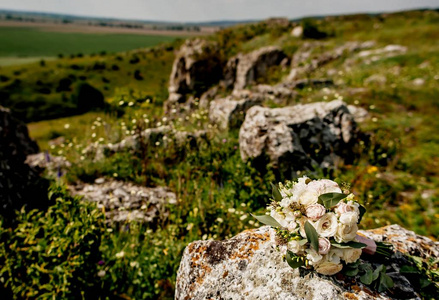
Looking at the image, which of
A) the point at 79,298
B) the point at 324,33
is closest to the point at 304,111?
the point at 79,298

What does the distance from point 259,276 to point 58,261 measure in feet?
8.31

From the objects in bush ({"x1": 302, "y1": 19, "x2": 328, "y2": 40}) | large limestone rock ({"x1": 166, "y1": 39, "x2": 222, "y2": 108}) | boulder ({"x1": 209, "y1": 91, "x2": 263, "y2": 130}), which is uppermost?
bush ({"x1": 302, "y1": 19, "x2": 328, "y2": 40})

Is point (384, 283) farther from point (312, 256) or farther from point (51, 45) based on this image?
point (51, 45)

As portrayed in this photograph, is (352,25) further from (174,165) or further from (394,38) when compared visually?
(174,165)

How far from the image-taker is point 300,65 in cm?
2067

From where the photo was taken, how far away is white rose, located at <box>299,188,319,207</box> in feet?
6.43

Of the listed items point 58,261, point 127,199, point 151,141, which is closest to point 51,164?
point 151,141

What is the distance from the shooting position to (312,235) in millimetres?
1864

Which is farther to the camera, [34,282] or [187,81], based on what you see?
[187,81]

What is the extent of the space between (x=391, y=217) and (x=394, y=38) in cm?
2044

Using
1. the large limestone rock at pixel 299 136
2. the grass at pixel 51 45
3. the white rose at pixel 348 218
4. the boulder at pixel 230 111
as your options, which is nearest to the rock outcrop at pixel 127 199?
the large limestone rock at pixel 299 136

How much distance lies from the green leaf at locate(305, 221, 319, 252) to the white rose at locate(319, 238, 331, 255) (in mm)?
29

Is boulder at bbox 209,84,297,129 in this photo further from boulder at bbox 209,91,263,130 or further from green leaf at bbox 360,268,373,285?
green leaf at bbox 360,268,373,285

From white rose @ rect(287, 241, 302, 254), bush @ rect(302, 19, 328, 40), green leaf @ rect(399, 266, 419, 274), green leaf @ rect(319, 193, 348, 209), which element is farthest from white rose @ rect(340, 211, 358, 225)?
bush @ rect(302, 19, 328, 40)
